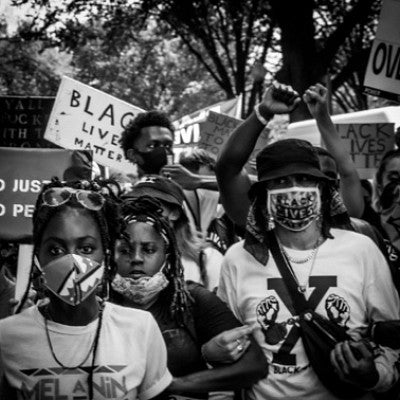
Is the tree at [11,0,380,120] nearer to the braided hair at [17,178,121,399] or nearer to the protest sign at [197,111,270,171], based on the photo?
the protest sign at [197,111,270,171]

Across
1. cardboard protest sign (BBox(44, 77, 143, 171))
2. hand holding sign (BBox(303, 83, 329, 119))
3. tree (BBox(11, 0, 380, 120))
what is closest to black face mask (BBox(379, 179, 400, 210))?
hand holding sign (BBox(303, 83, 329, 119))

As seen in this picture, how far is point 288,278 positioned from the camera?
119 inches

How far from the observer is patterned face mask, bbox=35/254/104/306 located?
2451 millimetres

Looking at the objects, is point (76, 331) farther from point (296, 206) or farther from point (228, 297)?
point (296, 206)

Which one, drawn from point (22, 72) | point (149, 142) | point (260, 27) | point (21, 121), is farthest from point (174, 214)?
point (22, 72)

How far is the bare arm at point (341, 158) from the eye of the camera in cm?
363

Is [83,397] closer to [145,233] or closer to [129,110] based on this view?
[145,233]

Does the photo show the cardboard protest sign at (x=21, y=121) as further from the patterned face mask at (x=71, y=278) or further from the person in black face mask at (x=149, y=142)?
the patterned face mask at (x=71, y=278)

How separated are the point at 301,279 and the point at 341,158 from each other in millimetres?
861

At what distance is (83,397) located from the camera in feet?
7.88

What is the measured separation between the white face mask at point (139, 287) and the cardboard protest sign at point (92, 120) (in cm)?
321

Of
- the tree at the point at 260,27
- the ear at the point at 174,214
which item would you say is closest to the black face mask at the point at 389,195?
the ear at the point at 174,214

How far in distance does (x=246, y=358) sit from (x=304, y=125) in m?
4.68

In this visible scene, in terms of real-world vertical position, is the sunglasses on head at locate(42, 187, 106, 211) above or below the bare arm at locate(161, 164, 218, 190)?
below
